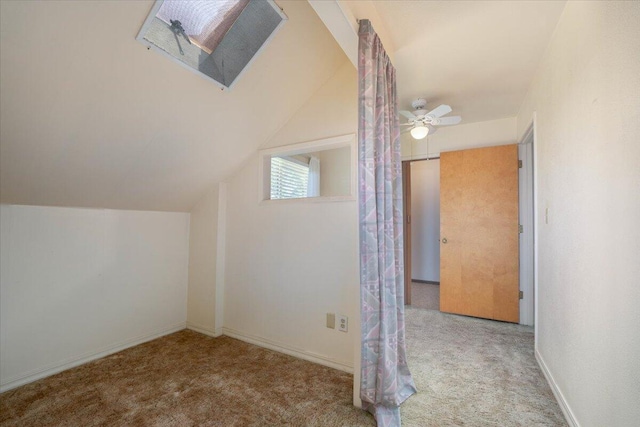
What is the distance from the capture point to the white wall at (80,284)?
194cm

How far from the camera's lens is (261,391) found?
1862 mm

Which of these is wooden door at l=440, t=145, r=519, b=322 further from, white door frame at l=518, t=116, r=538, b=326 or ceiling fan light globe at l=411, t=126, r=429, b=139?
ceiling fan light globe at l=411, t=126, r=429, b=139

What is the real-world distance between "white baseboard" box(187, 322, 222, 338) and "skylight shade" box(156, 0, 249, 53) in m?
2.52

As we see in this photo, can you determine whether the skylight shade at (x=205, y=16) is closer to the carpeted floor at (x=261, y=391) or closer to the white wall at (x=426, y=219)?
the carpeted floor at (x=261, y=391)

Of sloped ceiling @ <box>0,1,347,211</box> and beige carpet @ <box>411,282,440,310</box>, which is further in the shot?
beige carpet @ <box>411,282,440,310</box>

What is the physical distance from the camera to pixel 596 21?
1.28m

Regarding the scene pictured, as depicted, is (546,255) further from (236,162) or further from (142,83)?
(142,83)

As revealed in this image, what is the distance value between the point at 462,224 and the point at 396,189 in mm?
1944

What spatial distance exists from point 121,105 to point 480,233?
11.9 ft

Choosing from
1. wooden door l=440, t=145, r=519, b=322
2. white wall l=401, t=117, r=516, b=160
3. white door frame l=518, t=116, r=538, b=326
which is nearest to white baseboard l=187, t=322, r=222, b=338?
wooden door l=440, t=145, r=519, b=322

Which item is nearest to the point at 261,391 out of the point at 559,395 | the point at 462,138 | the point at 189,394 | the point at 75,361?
the point at 189,394

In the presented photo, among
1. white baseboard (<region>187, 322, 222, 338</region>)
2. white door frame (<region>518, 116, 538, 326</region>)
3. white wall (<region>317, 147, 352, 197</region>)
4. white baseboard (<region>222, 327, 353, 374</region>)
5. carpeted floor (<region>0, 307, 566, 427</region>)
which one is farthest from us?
white wall (<region>317, 147, 352, 197</region>)

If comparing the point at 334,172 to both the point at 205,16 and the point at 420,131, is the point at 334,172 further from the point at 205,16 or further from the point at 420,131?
the point at 205,16

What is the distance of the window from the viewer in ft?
10.1
